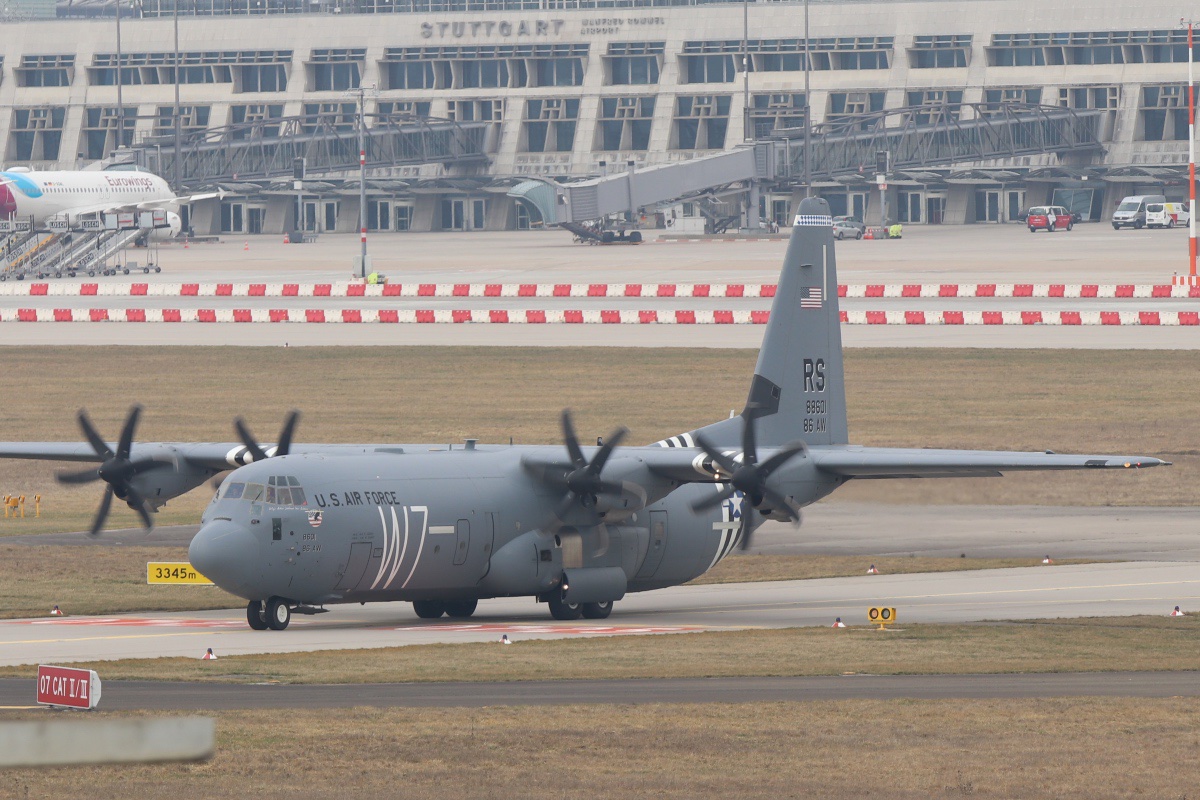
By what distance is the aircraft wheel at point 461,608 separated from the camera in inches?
1330

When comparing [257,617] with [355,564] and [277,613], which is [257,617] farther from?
[355,564]

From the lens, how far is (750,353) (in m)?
77.1

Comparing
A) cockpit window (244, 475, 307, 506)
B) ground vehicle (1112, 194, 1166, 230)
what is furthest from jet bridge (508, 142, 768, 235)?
cockpit window (244, 475, 307, 506)

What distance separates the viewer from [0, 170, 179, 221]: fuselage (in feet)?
449

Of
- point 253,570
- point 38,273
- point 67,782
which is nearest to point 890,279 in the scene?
point 38,273

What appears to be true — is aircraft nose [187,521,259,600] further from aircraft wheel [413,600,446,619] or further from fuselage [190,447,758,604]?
aircraft wheel [413,600,446,619]

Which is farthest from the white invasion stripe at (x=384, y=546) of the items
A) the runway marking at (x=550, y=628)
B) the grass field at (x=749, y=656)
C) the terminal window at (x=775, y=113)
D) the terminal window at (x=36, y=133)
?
the terminal window at (x=36, y=133)

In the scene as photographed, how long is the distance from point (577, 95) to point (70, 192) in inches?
2271

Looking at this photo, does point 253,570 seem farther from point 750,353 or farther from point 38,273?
point 38,273

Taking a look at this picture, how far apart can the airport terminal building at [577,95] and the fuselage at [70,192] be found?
61.4ft

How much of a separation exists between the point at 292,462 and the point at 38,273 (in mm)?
104266

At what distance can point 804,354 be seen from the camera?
1452 inches

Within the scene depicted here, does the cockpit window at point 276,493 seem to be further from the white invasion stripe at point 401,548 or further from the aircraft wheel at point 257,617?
the aircraft wheel at point 257,617

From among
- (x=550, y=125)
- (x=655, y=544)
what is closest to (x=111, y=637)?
(x=655, y=544)
